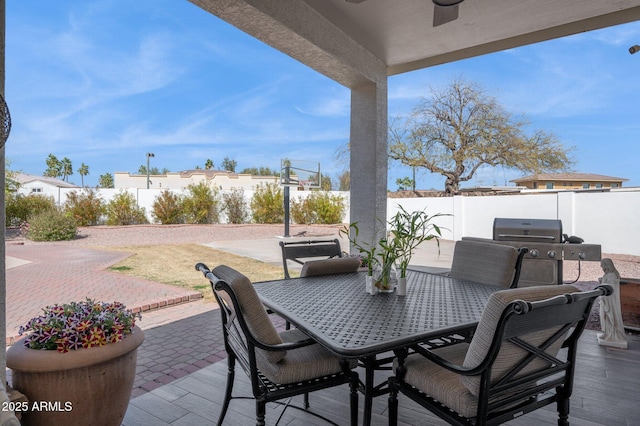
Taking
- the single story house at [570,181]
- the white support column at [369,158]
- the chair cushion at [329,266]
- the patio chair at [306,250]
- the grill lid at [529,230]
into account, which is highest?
the single story house at [570,181]

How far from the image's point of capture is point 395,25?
11.0ft

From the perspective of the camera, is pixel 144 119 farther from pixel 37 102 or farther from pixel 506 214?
pixel 506 214

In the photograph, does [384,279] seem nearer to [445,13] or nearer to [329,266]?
[329,266]

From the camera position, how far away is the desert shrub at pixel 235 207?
1443 cm

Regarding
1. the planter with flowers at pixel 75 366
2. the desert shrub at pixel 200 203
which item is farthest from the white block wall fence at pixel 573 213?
the desert shrub at pixel 200 203

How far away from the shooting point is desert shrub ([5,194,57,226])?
1183 cm

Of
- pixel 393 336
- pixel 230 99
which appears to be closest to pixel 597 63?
pixel 393 336

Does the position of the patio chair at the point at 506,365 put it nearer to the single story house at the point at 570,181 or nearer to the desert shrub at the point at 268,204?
the desert shrub at the point at 268,204

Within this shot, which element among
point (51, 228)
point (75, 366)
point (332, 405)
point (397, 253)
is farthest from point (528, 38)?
point (51, 228)

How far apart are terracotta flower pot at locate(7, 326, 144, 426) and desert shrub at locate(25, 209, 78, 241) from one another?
10407mm

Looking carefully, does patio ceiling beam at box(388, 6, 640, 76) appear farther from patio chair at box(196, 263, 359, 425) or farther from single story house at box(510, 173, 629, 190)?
single story house at box(510, 173, 629, 190)

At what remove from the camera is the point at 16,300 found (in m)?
4.59

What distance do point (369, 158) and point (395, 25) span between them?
132cm

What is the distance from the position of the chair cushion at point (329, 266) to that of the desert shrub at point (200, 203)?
12113 mm
